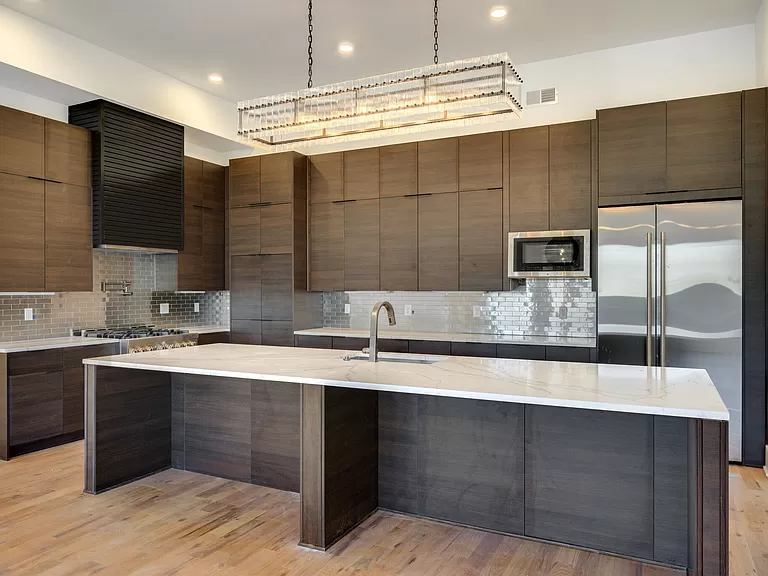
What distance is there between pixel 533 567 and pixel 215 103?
540 cm

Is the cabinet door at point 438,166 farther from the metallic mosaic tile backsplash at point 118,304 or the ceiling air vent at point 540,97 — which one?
the metallic mosaic tile backsplash at point 118,304

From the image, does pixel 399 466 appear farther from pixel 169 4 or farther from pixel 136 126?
pixel 136 126

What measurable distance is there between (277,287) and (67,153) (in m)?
2.19

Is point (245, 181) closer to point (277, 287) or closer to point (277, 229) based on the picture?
point (277, 229)

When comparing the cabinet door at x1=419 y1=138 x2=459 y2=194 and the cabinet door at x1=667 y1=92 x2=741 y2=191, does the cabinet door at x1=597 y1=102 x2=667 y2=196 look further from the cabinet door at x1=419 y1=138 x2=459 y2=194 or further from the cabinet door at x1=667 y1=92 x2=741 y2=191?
the cabinet door at x1=419 y1=138 x2=459 y2=194

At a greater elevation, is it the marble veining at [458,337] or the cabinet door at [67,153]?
the cabinet door at [67,153]

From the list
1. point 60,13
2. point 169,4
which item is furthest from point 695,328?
point 60,13

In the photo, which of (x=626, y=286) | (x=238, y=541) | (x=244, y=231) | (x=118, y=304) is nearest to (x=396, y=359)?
(x=238, y=541)

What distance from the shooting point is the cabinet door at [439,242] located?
5.25 meters

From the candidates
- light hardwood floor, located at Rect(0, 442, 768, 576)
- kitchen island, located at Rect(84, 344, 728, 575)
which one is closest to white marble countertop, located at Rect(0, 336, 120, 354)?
light hardwood floor, located at Rect(0, 442, 768, 576)

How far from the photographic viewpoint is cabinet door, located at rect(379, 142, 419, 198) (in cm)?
543

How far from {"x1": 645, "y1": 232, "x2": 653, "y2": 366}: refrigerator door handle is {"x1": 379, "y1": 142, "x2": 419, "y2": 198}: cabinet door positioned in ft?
7.01

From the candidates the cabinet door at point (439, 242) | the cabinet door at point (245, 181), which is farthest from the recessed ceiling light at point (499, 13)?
the cabinet door at point (245, 181)

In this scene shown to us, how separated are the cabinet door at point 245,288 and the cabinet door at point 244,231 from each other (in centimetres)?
8
